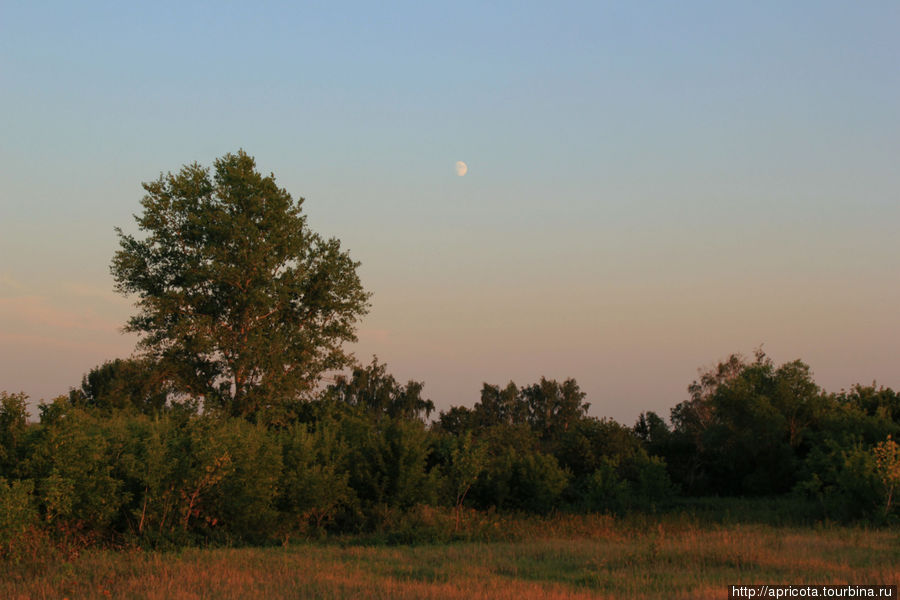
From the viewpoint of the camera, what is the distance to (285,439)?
882 inches

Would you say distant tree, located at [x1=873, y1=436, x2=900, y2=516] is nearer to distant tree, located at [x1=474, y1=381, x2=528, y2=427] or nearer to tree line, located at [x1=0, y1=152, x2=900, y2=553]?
tree line, located at [x1=0, y1=152, x2=900, y2=553]

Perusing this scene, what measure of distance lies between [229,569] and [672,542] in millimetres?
9892

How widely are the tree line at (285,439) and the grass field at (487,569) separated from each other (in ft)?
6.15

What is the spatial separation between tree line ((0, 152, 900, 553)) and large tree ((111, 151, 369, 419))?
9 centimetres

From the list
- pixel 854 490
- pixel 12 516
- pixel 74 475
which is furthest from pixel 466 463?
pixel 12 516

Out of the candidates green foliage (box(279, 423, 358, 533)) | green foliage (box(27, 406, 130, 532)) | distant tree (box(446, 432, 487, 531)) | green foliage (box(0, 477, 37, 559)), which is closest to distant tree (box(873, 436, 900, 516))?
distant tree (box(446, 432, 487, 531))

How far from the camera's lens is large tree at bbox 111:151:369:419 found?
104ft

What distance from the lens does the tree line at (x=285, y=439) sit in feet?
57.6

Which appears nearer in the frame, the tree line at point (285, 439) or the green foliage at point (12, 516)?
the green foliage at point (12, 516)

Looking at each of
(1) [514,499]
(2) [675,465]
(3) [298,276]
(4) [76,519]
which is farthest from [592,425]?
(4) [76,519]

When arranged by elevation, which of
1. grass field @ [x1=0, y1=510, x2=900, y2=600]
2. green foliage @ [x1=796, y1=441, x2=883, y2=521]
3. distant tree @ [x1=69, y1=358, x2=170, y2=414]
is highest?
distant tree @ [x1=69, y1=358, x2=170, y2=414]

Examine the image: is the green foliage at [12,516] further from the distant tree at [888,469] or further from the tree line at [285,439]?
the distant tree at [888,469]

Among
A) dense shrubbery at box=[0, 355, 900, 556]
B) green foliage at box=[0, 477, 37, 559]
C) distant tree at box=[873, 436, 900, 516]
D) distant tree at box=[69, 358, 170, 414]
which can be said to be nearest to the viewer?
green foliage at box=[0, 477, 37, 559]

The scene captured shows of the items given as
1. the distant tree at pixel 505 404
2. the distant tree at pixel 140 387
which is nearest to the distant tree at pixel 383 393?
the distant tree at pixel 505 404
